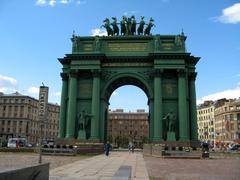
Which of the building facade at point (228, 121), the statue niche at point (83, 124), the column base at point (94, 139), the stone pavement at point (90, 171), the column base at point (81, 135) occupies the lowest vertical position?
the stone pavement at point (90, 171)

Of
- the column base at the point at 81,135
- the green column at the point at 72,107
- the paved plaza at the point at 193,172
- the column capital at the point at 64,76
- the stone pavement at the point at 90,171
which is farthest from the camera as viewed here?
the column capital at the point at 64,76

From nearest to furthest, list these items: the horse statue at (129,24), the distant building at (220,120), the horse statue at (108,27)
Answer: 1. the horse statue at (129,24)
2. the horse statue at (108,27)
3. the distant building at (220,120)

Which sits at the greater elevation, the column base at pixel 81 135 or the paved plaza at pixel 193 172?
the column base at pixel 81 135

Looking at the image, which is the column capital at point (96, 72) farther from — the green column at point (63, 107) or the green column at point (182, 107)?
the green column at point (182, 107)

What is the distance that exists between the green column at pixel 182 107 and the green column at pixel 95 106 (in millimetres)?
12619

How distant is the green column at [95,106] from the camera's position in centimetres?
4997

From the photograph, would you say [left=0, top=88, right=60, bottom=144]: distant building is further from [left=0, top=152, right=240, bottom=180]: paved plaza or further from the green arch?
Result: [left=0, top=152, right=240, bottom=180]: paved plaza

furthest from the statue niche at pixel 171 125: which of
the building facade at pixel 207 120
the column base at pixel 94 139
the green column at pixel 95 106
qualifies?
the building facade at pixel 207 120

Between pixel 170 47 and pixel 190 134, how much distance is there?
46.7 feet

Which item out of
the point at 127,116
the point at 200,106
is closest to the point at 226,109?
the point at 200,106

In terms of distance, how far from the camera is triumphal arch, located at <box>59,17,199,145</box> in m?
49.8

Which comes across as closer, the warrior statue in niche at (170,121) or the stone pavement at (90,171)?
the stone pavement at (90,171)

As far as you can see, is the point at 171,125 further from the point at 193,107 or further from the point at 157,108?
the point at 193,107

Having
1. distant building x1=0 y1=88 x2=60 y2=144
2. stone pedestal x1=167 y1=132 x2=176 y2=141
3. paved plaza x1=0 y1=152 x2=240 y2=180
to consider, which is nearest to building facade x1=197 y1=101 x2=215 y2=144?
distant building x1=0 y1=88 x2=60 y2=144
